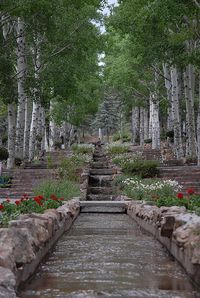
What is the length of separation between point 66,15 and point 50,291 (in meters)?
20.1

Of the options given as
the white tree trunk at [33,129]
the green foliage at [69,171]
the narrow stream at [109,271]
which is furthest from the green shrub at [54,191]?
the white tree trunk at [33,129]

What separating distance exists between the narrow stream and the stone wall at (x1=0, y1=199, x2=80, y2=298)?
0.51ft

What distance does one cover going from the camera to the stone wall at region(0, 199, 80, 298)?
334 centimetres

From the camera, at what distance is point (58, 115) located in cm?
3656

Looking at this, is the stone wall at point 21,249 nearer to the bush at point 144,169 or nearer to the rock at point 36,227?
the rock at point 36,227

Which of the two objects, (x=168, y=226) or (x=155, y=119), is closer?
(x=168, y=226)

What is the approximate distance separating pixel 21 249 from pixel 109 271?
1163mm

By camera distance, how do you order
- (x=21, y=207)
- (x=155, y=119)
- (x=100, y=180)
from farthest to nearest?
1. (x=155, y=119)
2. (x=100, y=180)
3. (x=21, y=207)

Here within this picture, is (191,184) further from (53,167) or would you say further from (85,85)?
(85,85)

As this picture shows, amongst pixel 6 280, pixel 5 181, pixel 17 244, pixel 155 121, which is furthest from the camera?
pixel 155 121

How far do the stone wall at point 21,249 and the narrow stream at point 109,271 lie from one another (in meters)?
0.16

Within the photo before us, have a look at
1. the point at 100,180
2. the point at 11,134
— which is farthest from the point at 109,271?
the point at 11,134

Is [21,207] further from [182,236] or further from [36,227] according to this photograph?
[182,236]

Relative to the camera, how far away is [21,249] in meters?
4.39
